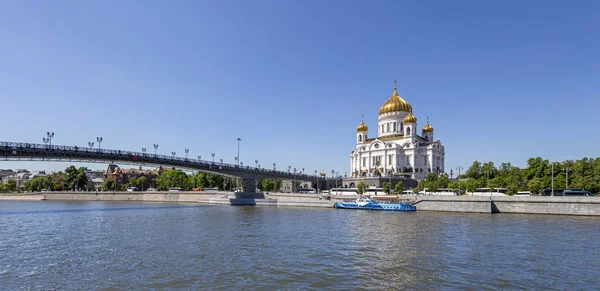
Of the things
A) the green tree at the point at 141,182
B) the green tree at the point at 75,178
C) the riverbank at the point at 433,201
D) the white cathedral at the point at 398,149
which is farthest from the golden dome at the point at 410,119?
the green tree at the point at 75,178

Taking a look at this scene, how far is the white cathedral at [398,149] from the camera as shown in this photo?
112 m

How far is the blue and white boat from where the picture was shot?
6044cm

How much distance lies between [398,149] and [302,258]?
94.1 m

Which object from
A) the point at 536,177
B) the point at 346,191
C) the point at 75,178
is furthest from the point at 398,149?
the point at 75,178

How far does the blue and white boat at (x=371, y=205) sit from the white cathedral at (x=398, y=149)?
126 ft

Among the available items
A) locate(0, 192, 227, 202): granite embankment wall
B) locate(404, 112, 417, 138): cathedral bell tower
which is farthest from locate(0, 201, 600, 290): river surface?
locate(404, 112, 417, 138): cathedral bell tower

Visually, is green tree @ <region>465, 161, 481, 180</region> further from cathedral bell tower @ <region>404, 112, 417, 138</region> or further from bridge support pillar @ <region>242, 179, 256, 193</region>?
bridge support pillar @ <region>242, 179, 256, 193</region>

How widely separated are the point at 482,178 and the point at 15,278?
3208 inches

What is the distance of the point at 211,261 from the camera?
2222 cm

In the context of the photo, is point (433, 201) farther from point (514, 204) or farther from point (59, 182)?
point (59, 182)

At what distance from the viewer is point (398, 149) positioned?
112500mm

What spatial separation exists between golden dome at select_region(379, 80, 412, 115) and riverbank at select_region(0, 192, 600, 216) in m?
55.4

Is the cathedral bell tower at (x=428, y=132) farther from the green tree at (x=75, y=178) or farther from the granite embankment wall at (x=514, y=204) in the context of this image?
the green tree at (x=75, y=178)

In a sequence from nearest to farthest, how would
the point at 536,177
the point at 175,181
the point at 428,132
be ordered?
1. the point at 536,177
2. the point at 428,132
3. the point at 175,181
